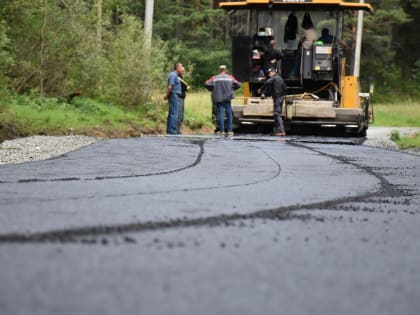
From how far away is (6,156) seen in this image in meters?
12.3

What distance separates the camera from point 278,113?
59.5 ft

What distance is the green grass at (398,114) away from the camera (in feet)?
119

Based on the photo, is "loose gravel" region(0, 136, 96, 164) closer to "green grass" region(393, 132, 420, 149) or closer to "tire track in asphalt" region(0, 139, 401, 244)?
"tire track in asphalt" region(0, 139, 401, 244)

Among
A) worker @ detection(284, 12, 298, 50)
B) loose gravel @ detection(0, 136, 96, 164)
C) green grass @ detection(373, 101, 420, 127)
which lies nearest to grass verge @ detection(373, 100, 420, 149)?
green grass @ detection(373, 101, 420, 127)

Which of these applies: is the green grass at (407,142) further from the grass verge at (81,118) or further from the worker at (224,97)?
the grass verge at (81,118)

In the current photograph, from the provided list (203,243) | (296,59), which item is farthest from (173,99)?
(203,243)

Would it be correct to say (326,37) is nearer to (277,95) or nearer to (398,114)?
(277,95)

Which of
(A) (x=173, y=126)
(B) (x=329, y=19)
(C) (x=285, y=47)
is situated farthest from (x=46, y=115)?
(B) (x=329, y=19)

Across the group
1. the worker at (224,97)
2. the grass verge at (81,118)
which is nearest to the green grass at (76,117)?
the grass verge at (81,118)

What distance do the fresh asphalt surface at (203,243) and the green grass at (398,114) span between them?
93.4 ft

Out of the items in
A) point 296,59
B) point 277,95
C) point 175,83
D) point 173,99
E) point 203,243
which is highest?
point 296,59

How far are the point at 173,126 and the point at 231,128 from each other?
133cm

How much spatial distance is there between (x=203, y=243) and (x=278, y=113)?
554 inches

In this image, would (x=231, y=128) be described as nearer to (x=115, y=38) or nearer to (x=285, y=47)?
(x=285, y=47)
